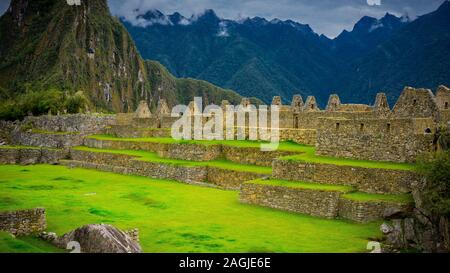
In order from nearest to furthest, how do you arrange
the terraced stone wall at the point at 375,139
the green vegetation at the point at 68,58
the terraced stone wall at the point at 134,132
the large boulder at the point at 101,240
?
1. the large boulder at the point at 101,240
2. the terraced stone wall at the point at 375,139
3. the terraced stone wall at the point at 134,132
4. the green vegetation at the point at 68,58

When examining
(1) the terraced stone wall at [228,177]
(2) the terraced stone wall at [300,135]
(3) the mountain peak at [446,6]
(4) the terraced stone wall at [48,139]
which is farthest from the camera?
(3) the mountain peak at [446,6]

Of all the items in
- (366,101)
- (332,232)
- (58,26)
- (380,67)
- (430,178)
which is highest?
(58,26)

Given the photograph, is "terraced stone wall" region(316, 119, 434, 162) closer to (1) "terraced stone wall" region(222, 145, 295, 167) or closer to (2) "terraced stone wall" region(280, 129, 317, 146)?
(1) "terraced stone wall" region(222, 145, 295, 167)

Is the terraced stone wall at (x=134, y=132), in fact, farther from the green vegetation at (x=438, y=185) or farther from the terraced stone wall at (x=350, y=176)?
the green vegetation at (x=438, y=185)

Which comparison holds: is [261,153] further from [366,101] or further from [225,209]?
[366,101]

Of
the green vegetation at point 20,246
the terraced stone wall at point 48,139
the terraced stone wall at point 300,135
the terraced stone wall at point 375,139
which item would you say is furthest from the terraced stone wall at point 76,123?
the green vegetation at point 20,246

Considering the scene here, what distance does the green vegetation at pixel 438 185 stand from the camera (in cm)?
1263

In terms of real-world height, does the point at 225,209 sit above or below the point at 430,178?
below

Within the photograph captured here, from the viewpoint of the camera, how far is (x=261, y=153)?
22844 mm

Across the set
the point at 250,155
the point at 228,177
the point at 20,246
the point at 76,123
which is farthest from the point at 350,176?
the point at 76,123

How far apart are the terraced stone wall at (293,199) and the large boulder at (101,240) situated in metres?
6.55

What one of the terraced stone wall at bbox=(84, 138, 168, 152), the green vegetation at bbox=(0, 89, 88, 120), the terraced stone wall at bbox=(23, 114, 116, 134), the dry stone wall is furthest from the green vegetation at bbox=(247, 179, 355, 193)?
the green vegetation at bbox=(0, 89, 88, 120)
